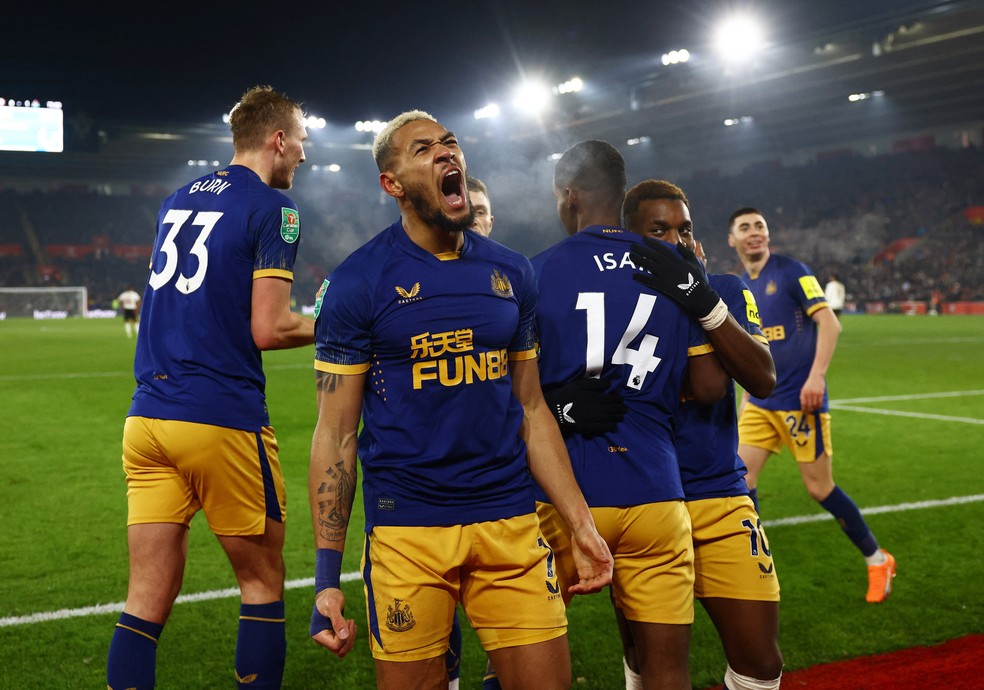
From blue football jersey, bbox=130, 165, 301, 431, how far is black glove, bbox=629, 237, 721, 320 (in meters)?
1.22

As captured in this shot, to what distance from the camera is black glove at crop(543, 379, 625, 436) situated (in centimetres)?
272

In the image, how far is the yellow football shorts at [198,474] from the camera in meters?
3.10

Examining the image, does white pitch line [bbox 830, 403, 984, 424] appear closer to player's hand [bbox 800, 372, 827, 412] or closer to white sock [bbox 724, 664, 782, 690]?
player's hand [bbox 800, 372, 827, 412]

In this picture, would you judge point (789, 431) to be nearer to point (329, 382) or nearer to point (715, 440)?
point (715, 440)

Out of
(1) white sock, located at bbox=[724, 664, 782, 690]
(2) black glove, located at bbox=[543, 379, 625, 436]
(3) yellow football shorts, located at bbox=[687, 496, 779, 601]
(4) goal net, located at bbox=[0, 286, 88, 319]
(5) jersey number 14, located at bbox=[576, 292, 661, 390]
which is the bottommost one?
(1) white sock, located at bbox=[724, 664, 782, 690]

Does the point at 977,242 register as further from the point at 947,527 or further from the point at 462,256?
the point at 462,256

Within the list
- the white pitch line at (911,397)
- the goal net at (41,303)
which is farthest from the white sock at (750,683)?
the goal net at (41,303)

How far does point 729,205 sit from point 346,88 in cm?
2586

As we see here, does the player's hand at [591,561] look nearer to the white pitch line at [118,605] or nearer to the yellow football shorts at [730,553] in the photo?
the yellow football shorts at [730,553]

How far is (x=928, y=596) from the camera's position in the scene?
195 inches

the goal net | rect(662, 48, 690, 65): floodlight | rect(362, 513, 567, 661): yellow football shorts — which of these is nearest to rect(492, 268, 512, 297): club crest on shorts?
rect(362, 513, 567, 661): yellow football shorts

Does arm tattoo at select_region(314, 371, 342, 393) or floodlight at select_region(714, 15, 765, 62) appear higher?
floodlight at select_region(714, 15, 765, 62)

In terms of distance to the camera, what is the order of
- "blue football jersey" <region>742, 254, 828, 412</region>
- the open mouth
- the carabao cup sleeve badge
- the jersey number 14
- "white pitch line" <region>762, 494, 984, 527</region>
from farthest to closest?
"white pitch line" <region>762, 494, 984, 527</region> < "blue football jersey" <region>742, 254, 828, 412</region> < the carabao cup sleeve badge < the jersey number 14 < the open mouth

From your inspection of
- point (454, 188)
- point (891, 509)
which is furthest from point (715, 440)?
point (891, 509)
